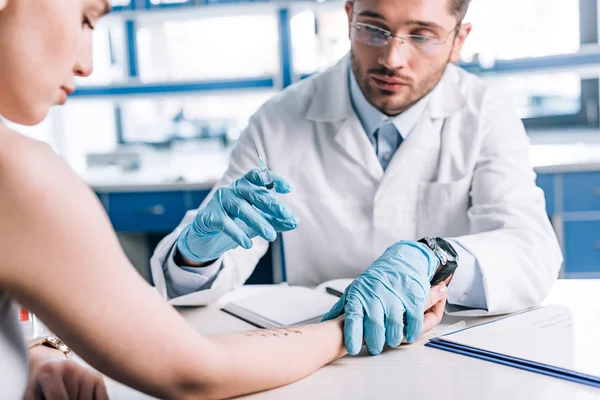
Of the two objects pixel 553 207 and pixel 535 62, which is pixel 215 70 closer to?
pixel 535 62

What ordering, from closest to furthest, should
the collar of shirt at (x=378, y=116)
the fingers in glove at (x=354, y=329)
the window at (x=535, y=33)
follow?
the fingers in glove at (x=354, y=329) → the collar of shirt at (x=378, y=116) → the window at (x=535, y=33)

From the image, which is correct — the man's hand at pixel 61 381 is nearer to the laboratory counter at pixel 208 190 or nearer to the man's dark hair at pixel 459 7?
the man's dark hair at pixel 459 7

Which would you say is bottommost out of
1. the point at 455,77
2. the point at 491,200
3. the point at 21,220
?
the point at 491,200

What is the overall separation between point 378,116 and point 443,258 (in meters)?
0.64

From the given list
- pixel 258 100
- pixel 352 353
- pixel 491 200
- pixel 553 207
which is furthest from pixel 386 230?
pixel 258 100

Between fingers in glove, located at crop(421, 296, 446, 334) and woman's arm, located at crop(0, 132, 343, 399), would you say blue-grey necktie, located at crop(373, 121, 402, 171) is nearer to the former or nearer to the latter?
fingers in glove, located at crop(421, 296, 446, 334)

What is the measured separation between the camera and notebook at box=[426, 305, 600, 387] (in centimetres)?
92

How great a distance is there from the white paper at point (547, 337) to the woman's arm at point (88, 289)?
0.42 m

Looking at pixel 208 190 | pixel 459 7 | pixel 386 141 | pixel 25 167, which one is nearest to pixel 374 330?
pixel 25 167

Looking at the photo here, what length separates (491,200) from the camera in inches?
62.8

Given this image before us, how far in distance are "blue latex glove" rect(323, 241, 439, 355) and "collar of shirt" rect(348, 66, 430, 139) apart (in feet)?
2.14

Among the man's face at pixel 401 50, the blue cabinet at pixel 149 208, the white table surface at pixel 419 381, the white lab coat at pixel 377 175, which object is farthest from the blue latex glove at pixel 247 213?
the blue cabinet at pixel 149 208

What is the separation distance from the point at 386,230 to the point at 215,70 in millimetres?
2686

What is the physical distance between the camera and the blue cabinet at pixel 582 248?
9.21ft
